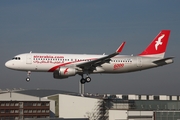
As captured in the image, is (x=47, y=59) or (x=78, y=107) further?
(x=78, y=107)

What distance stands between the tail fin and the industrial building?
1834 cm

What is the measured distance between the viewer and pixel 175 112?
8869 centimetres

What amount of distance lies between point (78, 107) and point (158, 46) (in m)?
34.4

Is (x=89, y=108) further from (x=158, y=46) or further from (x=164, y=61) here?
(x=164, y=61)

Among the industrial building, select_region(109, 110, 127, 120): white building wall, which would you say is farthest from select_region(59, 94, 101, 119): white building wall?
select_region(109, 110, 127, 120): white building wall

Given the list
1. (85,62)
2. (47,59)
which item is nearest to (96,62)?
(85,62)

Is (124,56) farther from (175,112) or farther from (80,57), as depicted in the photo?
(175,112)

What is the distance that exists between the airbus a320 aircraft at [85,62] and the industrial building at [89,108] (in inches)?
742

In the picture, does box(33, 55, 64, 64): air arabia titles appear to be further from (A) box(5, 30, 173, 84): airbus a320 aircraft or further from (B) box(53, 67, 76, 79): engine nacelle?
(B) box(53, 67, 76, 79): engine nacelle

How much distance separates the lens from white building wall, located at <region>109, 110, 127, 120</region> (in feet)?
284

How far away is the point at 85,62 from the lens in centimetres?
6575

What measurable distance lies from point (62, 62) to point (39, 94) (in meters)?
62.7

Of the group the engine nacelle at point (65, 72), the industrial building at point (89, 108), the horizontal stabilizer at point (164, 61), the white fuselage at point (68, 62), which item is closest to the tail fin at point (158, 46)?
the white fuselage at point (68, 62)

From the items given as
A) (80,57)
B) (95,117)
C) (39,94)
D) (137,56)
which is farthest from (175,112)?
(39,94)
